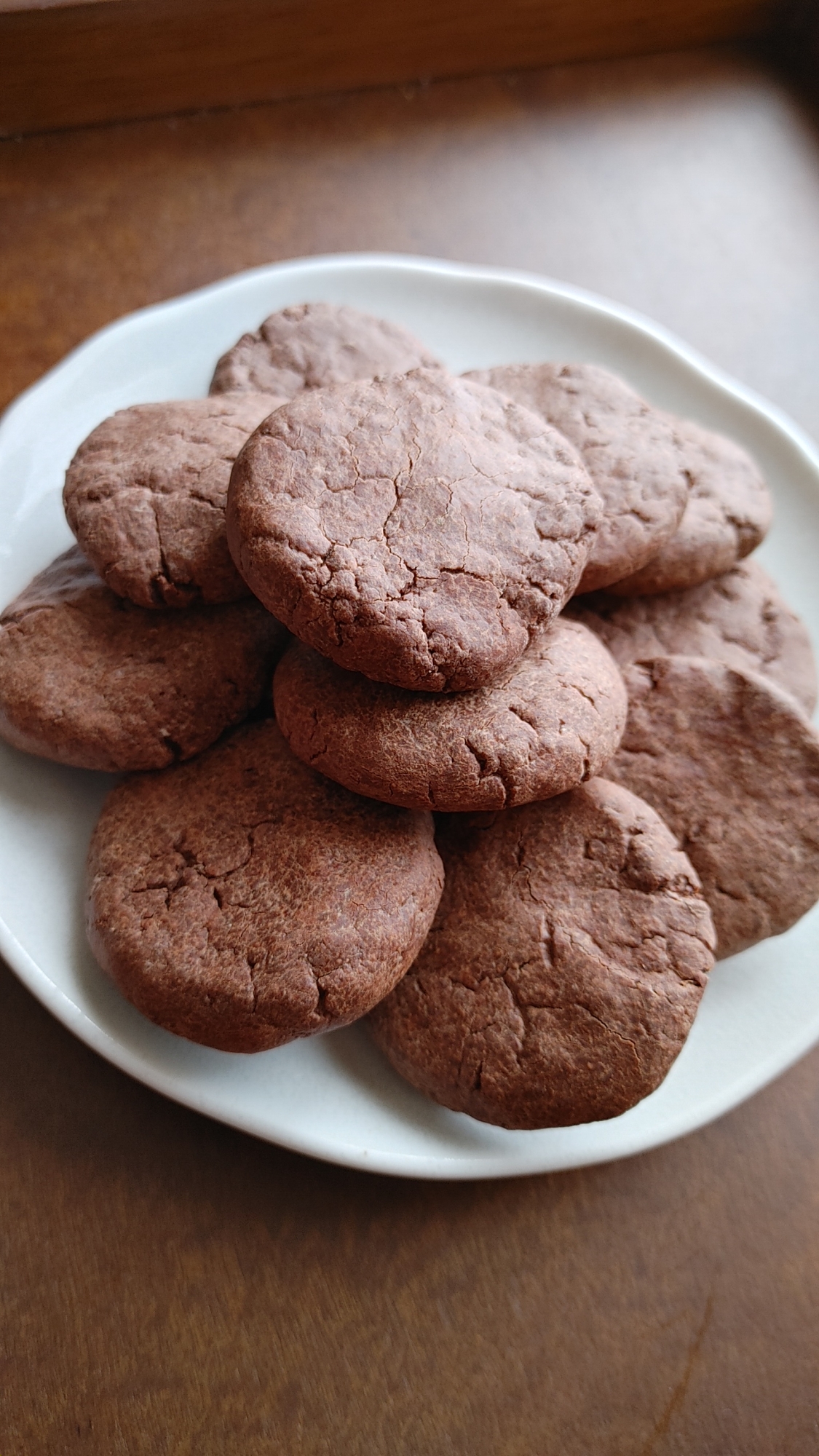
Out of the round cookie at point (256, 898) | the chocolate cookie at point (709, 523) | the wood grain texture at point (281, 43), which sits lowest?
the round cookie at point (256, 898)

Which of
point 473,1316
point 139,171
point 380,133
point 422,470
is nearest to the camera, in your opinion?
point 422,470

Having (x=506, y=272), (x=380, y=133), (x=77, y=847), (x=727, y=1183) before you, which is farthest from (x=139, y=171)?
(x=727, y=1183)

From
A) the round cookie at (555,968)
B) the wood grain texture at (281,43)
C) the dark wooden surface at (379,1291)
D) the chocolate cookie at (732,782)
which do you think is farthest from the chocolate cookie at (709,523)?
the wood grain texture at (281,43)

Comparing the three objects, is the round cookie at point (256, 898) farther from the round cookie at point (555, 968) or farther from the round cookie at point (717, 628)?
the round cookie at point (717, 628)

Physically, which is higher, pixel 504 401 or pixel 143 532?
pixel 504 401

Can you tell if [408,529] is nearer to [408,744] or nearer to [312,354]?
[408,744]

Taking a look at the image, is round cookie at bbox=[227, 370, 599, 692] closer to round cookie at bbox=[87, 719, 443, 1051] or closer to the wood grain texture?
round cookie at bbox=[87, 719, 443, 1051]

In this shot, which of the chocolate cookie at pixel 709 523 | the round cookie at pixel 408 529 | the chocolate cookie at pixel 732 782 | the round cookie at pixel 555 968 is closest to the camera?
the round cookie at pixel 408 529

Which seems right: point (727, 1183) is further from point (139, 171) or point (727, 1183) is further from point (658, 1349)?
point (139, 171)
